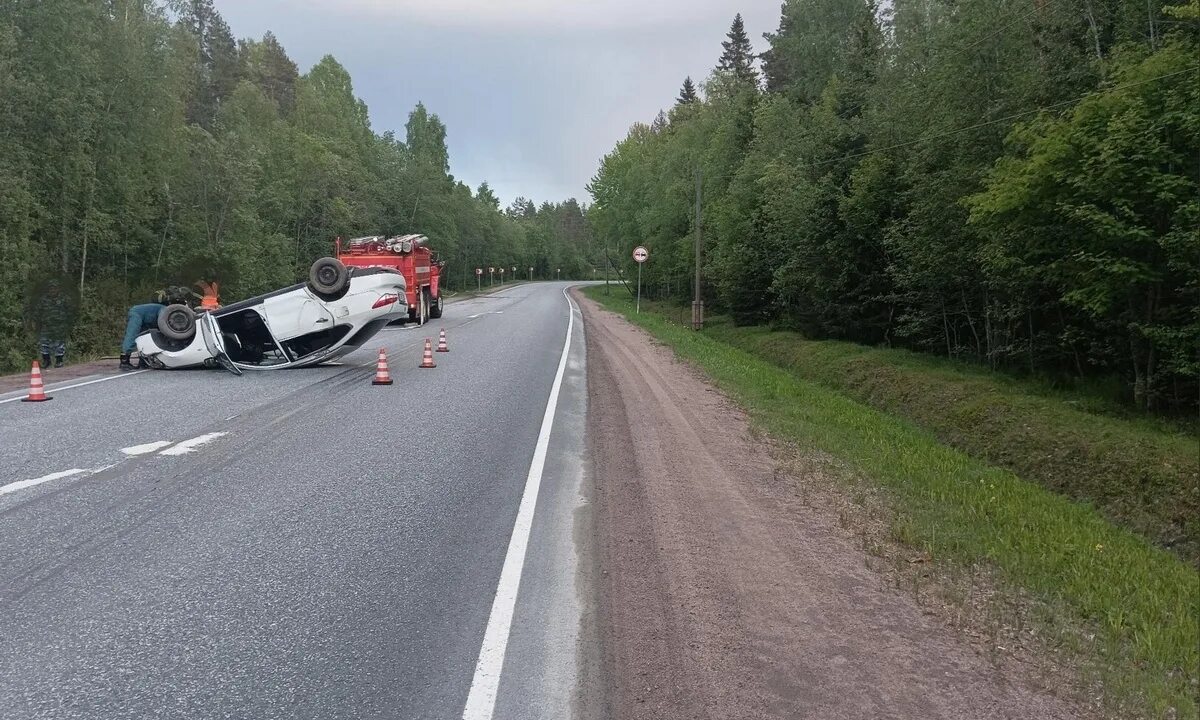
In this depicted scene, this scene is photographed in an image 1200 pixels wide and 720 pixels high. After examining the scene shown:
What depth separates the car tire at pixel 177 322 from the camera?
15.4 m

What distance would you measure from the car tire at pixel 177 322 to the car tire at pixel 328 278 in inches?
88.1

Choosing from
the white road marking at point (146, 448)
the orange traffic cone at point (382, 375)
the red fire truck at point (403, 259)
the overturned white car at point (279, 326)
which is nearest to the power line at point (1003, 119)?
the orange traffic cone at point (382, 375)

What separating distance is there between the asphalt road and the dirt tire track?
314 millimetres

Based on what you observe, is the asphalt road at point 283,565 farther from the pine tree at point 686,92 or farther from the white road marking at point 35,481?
the pine tree at point 686,92

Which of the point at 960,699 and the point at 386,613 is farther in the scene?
the point at 386,613

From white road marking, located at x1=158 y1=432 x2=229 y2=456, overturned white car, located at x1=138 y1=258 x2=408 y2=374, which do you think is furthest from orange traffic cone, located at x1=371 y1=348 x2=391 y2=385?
white road marking, located at x1=158 y1=432 x2=229 y2=456

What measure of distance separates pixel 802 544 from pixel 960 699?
2.39m

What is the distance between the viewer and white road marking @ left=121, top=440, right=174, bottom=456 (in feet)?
27.8

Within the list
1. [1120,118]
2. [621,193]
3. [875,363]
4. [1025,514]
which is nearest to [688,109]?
[621,193]

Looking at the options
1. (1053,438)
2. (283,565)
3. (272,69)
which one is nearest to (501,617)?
(283,565)

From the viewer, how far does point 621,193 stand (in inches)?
2566

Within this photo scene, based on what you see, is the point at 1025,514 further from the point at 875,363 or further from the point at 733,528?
A: the point at 875,363

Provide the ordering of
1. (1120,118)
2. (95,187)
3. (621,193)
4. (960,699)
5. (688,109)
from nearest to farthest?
(960,699)
(1120,118)
(95,187)
(688,109)
(621,193)

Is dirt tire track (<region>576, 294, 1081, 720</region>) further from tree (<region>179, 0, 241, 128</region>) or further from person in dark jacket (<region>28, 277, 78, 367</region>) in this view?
tree (<region>179, 0, 241, 128</region>)
